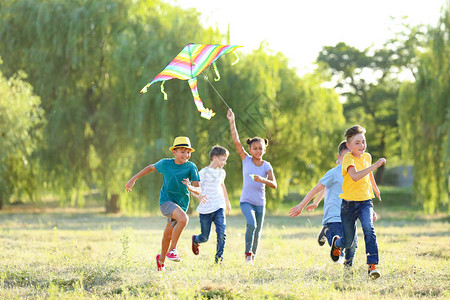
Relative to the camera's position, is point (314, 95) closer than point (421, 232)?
No

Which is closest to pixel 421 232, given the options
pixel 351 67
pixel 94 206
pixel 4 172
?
pixel 4 172

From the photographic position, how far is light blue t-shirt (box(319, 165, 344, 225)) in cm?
767

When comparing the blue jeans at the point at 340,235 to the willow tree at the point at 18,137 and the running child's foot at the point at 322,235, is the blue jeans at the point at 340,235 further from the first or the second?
the willow tree at the point at 18,137

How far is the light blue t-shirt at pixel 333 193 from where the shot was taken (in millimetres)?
7672

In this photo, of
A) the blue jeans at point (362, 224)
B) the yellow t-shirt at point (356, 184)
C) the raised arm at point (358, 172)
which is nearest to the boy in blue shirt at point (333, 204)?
the blue jeans at point (362, 224)

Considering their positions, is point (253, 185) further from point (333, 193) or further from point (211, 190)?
point (333, 193)

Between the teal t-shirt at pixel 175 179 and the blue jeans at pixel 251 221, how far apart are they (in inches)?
43.2

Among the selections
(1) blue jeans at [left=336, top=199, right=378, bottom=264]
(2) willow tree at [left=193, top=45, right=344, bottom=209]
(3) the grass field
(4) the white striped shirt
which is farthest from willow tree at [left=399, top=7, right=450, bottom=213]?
(1) blue jeans at [left=336, top=199, right=378, bottom=264]

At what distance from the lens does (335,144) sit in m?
23.6

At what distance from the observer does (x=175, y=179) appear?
23.6 feet

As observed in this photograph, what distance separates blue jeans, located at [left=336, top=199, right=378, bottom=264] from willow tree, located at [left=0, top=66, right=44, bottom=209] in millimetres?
13982

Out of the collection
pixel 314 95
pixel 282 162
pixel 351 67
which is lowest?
pixel 282 162

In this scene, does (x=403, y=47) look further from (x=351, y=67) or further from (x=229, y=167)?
(x=229, y=167)

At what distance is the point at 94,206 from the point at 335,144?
11046mm
